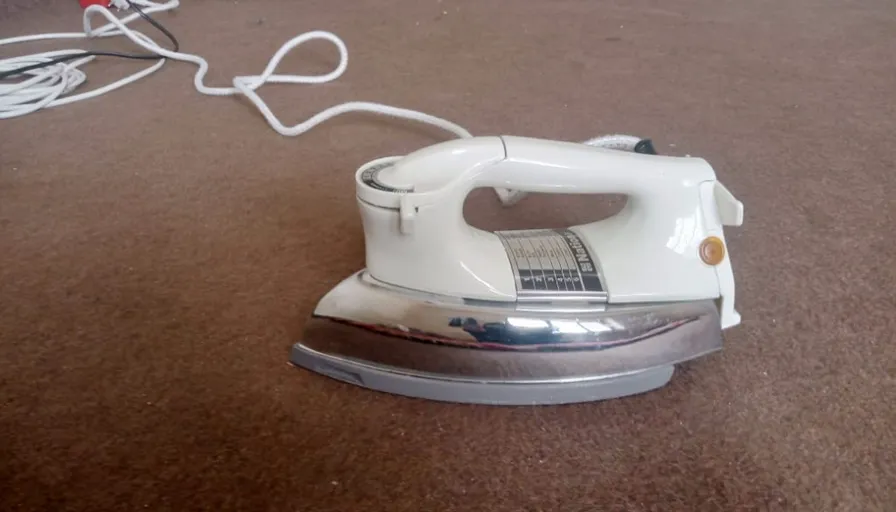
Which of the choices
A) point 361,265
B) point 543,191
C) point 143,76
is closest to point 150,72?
point 143,76

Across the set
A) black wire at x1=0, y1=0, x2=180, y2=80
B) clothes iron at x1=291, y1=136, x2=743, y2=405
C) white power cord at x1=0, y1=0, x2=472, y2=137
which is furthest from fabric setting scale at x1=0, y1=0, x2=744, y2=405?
black wire at x1=0, y1=0, x2=180, y2=80

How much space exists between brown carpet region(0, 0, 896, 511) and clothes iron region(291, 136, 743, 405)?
26 mm

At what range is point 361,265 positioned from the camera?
26.5 inches

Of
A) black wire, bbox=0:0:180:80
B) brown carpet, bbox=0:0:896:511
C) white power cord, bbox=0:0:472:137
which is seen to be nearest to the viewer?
brown carpet, bbox=0:0:896:511

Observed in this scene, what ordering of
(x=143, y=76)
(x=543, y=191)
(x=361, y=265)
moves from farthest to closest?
(x=143, y=76) → (x=361, y=265) → (x=543, y=191)

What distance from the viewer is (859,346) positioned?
58 centimetres

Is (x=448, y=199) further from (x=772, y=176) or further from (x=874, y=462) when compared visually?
(x=772, y=176)

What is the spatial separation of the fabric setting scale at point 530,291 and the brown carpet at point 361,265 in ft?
0.08

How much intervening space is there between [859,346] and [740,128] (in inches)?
16.0

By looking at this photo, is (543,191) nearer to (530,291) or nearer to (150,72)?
(530,291)

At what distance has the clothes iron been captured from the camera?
0.50m

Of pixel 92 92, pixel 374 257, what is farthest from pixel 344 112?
pixel 374 257

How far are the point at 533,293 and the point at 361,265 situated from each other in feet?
0.72

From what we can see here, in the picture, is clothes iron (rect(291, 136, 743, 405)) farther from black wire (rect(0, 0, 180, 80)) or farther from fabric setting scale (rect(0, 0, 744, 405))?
black wire (rect(0, 0, 180, 80))
